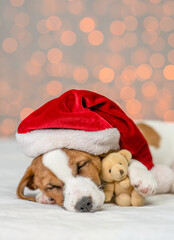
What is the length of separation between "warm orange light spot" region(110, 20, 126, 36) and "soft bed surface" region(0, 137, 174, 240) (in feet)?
9.34

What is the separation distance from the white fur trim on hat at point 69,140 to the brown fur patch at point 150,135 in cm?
78

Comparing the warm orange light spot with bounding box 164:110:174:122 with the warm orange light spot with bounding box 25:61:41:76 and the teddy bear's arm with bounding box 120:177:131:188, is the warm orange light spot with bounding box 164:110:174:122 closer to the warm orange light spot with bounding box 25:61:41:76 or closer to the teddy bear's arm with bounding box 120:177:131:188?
the warm orange light spot with bounding box 25:61:41:76

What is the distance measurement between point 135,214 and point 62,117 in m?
0.48

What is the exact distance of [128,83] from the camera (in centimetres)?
386

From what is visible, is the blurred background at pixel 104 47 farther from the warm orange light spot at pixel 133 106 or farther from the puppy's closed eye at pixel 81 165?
the puppy's closed eye at pixel 81 165

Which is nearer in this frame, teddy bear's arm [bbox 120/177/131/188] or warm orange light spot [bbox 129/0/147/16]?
teddy bear's arm [bbox 120/177/131/188]

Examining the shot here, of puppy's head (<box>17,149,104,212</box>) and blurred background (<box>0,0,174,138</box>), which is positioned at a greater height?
blurred background (<box>0,0,174,138</box>)

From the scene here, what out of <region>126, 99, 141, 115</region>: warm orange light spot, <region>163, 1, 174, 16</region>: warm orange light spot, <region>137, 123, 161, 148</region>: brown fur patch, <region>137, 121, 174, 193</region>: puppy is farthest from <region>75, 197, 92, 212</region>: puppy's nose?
<region>163, 1, 174, 16</region>: warm orange light spot

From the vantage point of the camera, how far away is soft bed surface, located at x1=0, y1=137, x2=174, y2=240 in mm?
906

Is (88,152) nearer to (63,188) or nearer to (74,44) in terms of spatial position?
(63,188)

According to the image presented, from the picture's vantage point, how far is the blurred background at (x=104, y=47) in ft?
12.6

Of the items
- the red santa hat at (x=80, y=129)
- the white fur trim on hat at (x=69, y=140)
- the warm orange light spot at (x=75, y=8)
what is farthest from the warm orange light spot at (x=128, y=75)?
the white fur trim on hat at (x=69, y=140)

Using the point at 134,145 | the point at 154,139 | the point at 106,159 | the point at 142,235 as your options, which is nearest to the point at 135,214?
→ the point at 142,235

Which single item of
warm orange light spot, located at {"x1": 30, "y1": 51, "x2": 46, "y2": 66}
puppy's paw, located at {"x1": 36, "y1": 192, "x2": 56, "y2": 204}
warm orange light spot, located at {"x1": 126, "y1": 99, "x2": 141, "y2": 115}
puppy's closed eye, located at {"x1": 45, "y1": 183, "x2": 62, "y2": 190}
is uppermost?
warm orange light spot, located at {"x1": 30, "y1": 51, "x2": 46, "y2": 66}
